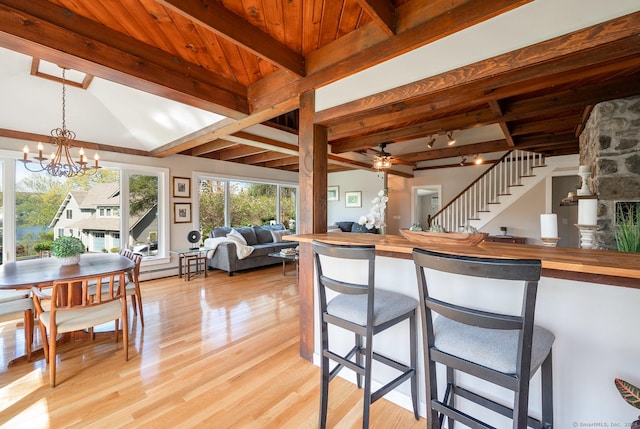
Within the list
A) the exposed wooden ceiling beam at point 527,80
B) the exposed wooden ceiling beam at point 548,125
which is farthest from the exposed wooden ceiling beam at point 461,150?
the exposed wooden ceiling beam at point 527,80

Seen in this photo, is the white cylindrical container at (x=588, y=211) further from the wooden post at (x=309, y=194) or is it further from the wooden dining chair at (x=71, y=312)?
the wooden dining chair at (x=71, y=312)

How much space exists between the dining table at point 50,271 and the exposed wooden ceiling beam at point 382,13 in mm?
2703

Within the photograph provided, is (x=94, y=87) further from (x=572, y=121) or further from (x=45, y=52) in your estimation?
(x=572, y=121)

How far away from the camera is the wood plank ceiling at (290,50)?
144cm

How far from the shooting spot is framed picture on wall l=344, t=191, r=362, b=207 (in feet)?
27.4

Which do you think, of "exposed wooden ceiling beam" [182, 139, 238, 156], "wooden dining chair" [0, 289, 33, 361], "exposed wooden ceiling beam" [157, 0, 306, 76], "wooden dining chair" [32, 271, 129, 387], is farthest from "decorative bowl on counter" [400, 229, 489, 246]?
"exposed wooden ceiling beam" [182, 139, 238, 156]

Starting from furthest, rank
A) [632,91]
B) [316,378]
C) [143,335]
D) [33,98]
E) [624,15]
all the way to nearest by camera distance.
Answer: [33,98] < [143,335] < [632,91] < [316,378] < [624,15]

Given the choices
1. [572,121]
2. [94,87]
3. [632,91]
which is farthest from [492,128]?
[94,87]

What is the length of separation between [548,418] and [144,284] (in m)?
5.31

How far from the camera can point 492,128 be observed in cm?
548

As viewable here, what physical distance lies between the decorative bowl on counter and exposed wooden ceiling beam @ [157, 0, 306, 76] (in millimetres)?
1636

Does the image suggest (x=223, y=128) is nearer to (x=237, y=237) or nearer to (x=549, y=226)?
(x=237, y=237)

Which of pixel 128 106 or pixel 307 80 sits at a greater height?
pixel 128 106

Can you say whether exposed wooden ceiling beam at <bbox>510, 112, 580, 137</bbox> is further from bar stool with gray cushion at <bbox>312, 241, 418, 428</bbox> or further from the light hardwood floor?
the light hardwood floor
